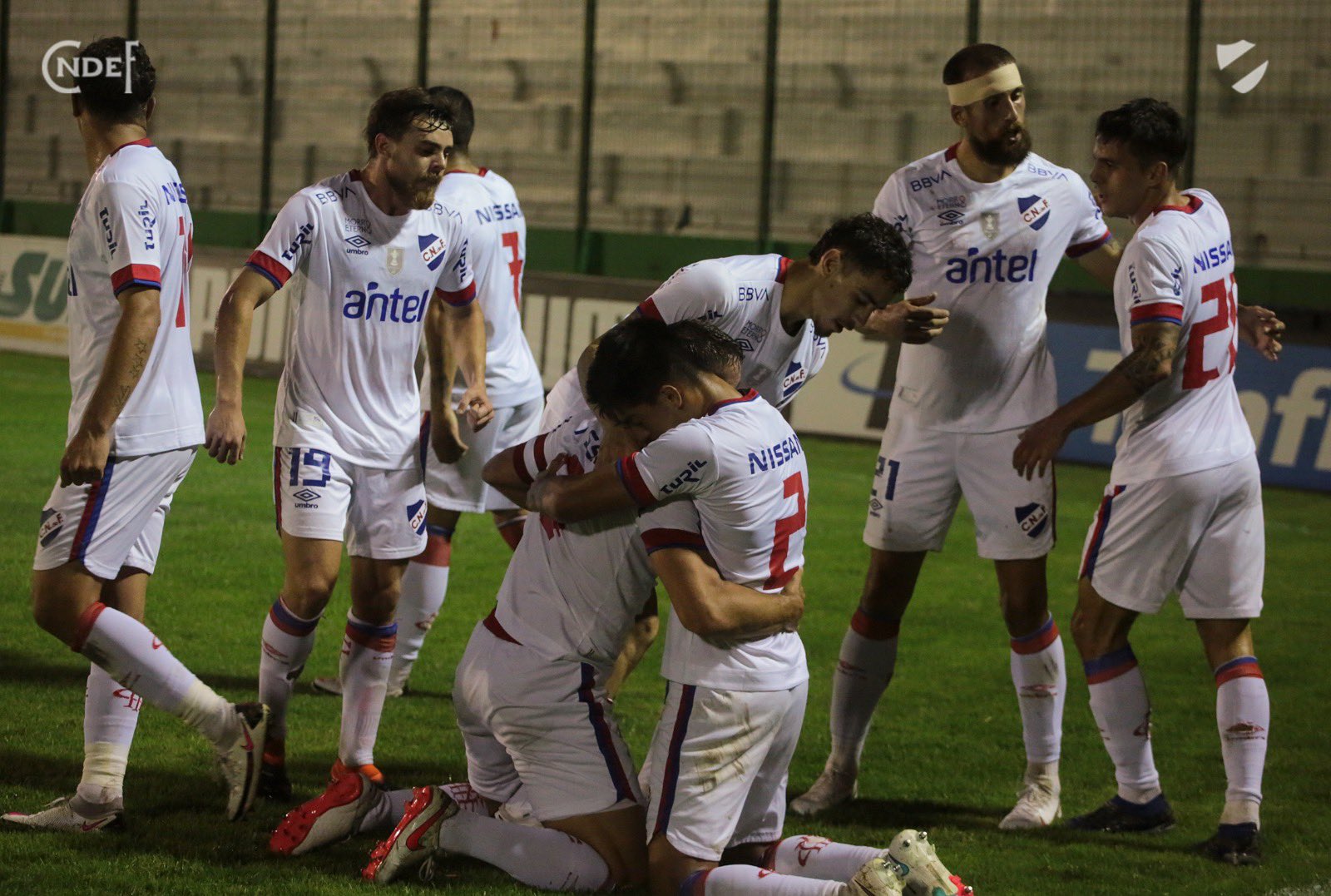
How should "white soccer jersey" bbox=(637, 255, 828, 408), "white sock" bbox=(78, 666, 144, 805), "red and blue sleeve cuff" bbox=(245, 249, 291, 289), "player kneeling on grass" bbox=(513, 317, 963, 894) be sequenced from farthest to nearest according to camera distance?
"red and blue sleeve cuff" bbox=(245, 249, 291, 289) < "white soccer jersey" bbox=(637, 255, 828, 408) < "white sock" bbox=(78, 666, 144, 805) < "player kneeling on grass" bbox=(513, 317, 963, 894)

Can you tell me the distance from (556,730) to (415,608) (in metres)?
2.11

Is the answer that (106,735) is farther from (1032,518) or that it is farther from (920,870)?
(1032,518)

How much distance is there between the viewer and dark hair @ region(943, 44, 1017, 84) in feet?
15.6

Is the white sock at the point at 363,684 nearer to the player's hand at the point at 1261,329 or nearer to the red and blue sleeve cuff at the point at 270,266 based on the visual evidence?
the red and blue sleeve cuff at the point at 270,266

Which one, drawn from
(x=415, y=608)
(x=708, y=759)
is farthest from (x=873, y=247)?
(x=415, y=608)

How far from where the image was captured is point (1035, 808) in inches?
181

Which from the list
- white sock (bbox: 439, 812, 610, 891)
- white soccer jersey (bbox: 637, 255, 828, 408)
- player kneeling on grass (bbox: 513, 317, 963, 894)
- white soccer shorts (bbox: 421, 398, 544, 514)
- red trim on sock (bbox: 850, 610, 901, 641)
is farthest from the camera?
white soccer shorts (bbox: 421, 398, 544, 514)

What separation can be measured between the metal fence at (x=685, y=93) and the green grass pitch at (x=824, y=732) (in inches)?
214

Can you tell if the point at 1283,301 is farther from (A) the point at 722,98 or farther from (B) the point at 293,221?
(B) the point at 293,221

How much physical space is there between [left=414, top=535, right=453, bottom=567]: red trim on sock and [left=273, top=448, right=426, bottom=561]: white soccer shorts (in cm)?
99

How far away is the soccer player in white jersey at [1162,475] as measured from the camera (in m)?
4.43

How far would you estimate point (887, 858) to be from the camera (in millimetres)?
3281

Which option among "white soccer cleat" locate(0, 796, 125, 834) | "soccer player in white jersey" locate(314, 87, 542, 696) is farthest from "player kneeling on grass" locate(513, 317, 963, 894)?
"soccer player in white jersey" locate(314, 87, 542, 696)

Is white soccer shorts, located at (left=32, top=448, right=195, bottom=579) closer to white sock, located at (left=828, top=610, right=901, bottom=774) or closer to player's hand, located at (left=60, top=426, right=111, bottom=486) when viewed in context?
→ player's hand, located at (left=60, top=426, right=111, bottom=486)
